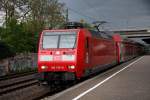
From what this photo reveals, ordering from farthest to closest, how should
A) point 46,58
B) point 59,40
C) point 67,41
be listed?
1. point 59,40
2. point 67,41
3. point 46,58

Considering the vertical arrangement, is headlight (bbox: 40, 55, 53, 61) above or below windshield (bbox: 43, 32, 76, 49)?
below

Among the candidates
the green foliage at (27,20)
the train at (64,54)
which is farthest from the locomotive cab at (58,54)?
the green foliage at (27,20)

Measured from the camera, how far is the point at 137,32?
Answer: 10731 centimetres

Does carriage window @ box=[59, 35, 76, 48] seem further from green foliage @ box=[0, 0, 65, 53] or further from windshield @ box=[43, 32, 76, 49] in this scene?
green foliage @ box=[0, 0, 65, 53]

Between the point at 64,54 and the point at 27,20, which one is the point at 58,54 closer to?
the point at 64,54

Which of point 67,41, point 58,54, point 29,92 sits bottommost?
point 29,92

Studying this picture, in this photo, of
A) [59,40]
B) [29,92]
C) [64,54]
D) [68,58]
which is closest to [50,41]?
[59,40]

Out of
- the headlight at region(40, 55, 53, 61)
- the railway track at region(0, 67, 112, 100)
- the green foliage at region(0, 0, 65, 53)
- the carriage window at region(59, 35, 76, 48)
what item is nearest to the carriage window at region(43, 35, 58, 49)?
the carriage window at region(59, 35, 76, 48)

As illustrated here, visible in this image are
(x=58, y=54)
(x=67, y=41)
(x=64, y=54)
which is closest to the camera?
(x=64, y=54)

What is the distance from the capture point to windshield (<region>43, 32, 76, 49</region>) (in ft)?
62.8

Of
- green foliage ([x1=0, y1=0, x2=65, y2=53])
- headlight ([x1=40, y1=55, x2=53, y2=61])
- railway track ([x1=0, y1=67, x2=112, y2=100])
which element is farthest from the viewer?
green foliage ([x1=0, y1=0, x2=65, y2=53])

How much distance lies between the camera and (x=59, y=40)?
19.4 m

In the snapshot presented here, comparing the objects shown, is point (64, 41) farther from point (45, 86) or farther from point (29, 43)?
point (29, 43)

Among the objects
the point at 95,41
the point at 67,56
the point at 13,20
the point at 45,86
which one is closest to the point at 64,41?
the point at 67,56
